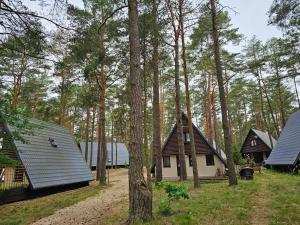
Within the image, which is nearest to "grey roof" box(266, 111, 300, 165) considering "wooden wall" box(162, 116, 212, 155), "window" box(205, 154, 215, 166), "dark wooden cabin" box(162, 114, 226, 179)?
"dark wooden cabin" box(162, 114, 226, 179)

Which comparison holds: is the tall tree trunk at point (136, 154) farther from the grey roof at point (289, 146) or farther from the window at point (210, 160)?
the window at point (210, 160)

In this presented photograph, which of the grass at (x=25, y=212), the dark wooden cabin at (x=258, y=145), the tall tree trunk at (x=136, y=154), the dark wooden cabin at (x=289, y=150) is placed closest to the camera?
the tall tree trunk at (x=136, y=154)

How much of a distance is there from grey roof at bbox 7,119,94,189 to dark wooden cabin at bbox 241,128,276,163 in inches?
904

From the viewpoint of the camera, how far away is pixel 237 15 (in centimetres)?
1185

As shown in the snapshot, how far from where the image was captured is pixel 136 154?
19.4 ft

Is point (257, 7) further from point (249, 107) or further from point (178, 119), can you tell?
point (249, 107)

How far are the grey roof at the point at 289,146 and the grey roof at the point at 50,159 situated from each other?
46.7 feet

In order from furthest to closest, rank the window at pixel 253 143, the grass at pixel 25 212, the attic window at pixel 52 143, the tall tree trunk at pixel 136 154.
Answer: the window at pixel 253 143, the attic window at pixel 52 143, the grass at pixel 25 212, the tall tree trunk at pixel 136 154


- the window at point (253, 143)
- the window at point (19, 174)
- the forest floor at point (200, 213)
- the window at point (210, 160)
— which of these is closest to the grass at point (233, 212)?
the forest floor at point (200, 213)

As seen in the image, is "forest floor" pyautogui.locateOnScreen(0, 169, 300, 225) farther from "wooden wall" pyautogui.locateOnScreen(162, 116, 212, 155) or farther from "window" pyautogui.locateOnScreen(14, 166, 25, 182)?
"wooden wall" pyautogui.locateOnScreen(162, 116, 212, 155)

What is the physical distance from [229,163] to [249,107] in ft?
98.2

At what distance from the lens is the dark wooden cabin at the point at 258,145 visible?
3006 cm

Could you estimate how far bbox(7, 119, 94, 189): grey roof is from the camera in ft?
40.4

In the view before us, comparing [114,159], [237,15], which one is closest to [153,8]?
[237,15]
